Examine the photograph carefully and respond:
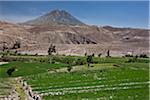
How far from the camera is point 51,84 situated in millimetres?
31938

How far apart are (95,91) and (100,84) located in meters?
4.70

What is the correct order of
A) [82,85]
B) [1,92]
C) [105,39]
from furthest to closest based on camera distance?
[105,39]
[82,85]
[1,92]

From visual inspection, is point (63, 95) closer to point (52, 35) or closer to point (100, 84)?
point (100, 84)

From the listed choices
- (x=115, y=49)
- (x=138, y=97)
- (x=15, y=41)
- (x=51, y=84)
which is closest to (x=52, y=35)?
(x=15, y=41)

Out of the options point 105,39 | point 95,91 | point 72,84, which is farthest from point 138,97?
point 105,39

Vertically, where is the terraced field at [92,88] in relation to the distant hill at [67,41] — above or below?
below

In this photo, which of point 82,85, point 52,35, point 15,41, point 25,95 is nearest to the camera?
point 25,95

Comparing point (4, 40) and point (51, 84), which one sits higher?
point (4, 40)

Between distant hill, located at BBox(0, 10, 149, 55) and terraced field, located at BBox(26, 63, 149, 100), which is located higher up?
distant hill, located at BBox(0, 10, 149, 55)

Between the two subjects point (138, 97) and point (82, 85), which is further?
point (82, 85)

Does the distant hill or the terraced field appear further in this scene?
the distant hill

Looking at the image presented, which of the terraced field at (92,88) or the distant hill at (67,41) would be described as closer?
the terraced field at (92,88)

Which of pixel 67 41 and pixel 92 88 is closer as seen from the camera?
pixel 92 88

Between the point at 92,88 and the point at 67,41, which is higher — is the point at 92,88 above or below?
below
